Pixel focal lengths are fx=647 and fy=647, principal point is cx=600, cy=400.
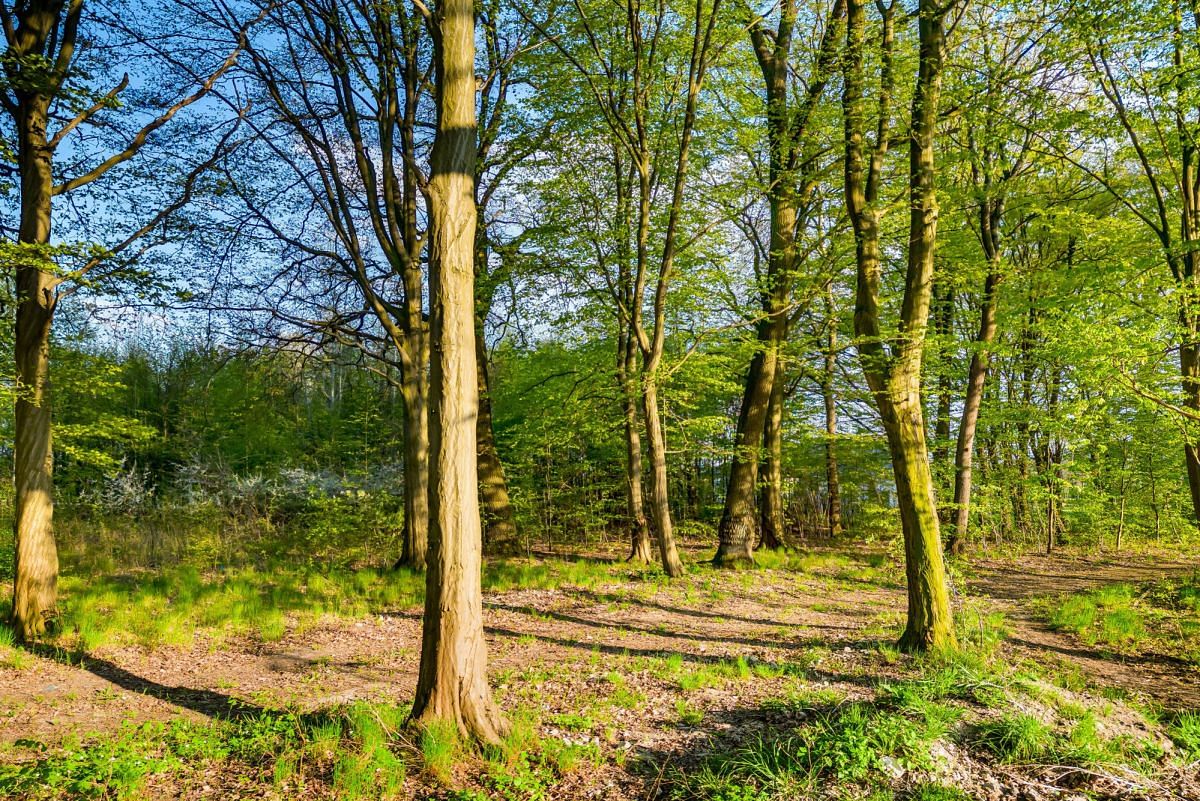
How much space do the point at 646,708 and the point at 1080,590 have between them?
31.0 ft

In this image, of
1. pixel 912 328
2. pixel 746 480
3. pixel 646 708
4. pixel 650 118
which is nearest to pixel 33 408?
pixel 646 708

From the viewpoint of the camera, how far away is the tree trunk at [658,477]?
32.4 ft

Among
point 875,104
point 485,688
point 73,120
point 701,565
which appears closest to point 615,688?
point 485,688

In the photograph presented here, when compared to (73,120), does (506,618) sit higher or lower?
lower

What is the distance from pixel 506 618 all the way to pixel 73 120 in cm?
758

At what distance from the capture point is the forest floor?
3.50m

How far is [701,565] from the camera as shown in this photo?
39.5 ft

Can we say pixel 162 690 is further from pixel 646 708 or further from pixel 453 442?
pixel 646 708

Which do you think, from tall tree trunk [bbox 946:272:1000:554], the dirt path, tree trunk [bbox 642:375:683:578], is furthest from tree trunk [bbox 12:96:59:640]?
tall tree trunk [bbox 946:272:1000:554]

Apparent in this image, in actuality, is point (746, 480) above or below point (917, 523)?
above

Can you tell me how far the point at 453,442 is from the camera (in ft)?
12.8

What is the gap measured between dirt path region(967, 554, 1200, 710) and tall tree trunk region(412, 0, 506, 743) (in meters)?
5.49

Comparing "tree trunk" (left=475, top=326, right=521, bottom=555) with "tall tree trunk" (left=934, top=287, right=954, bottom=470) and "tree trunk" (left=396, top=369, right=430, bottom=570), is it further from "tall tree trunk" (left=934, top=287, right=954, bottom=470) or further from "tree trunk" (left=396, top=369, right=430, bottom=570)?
"tall tree trunk" (left=934, top=287, right=954, bottom=470)

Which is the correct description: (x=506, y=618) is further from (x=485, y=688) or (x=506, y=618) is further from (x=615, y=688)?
(x=485, y=688)
